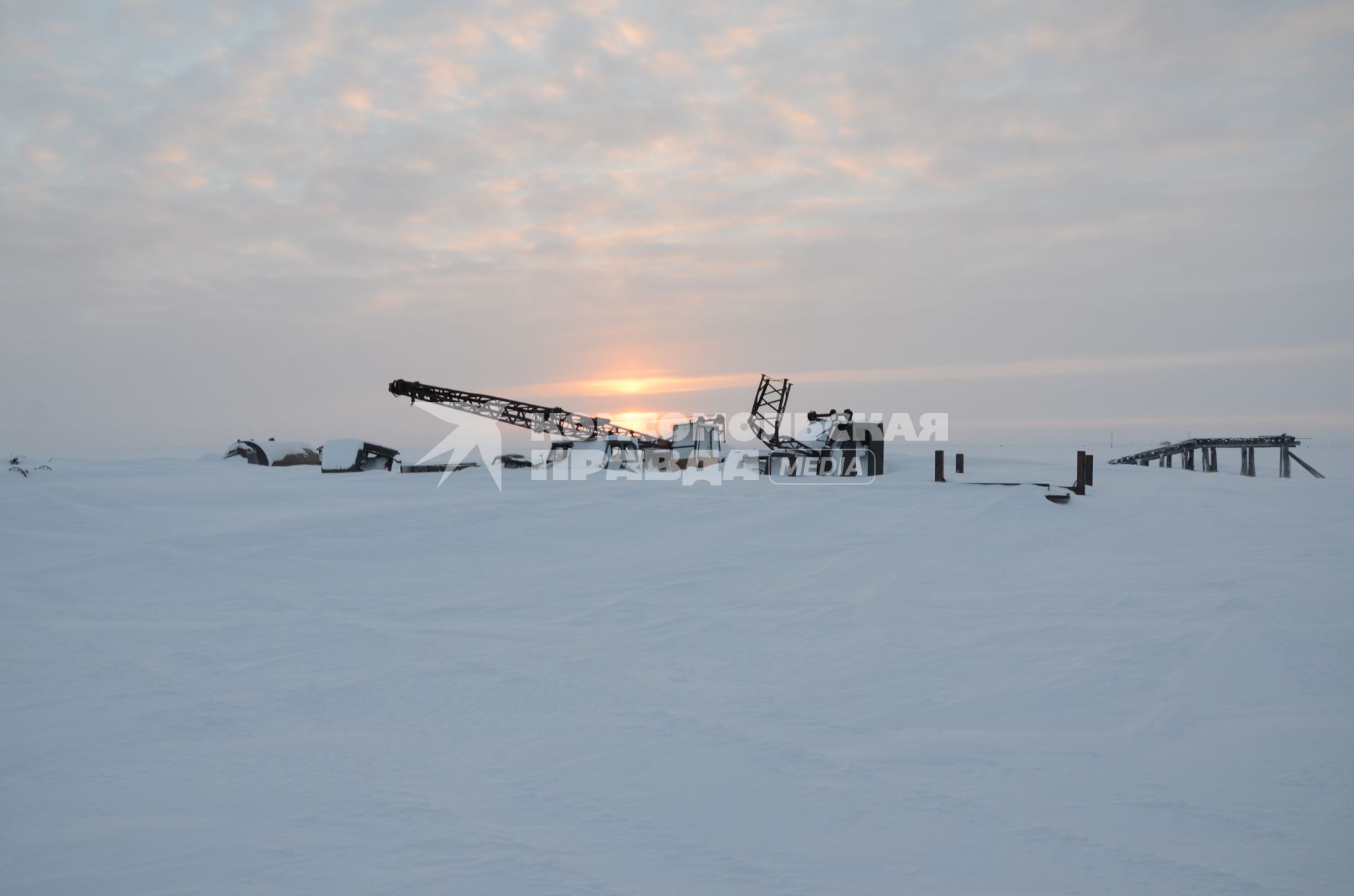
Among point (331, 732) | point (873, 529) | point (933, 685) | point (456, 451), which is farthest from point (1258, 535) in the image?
point (456, 451)

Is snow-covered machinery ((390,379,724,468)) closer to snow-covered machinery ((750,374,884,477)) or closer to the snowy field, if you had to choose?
snow-covered machinery ((750,374,884,477))

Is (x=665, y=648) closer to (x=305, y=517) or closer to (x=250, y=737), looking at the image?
(x=250, y=737)

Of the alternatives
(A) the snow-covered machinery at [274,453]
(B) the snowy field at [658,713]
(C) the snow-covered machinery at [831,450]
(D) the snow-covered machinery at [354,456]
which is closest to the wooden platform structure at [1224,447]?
(C) the snow-covered machinery at [831,450]

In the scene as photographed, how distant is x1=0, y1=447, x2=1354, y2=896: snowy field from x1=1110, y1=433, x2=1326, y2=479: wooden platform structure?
26757 millimetres

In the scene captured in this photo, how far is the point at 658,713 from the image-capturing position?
22.7ft

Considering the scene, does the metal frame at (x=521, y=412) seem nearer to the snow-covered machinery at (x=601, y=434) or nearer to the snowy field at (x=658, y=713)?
the snow-covered machinery at (x=601, y=434)

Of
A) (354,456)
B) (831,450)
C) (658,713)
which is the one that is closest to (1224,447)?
(831,450)

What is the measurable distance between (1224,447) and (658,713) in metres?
42.0

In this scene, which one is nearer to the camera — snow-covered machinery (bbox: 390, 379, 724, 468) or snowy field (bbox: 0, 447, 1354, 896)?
snowy field (bbox: 0, 447, 1354, 896)

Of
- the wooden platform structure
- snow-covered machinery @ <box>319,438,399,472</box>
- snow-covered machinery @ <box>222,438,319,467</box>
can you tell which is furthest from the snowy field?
the wooden platform structure

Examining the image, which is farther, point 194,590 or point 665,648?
point 194,590

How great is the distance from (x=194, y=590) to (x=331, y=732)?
217 inches

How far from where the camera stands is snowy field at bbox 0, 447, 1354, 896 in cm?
470

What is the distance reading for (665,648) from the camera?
29.0 feet
